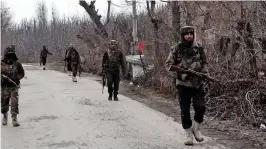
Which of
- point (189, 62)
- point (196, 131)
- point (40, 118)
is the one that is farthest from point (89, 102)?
point (189, 62)

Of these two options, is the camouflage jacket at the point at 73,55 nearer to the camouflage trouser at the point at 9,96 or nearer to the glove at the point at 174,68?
the camouflage trouser at the point at 9,96

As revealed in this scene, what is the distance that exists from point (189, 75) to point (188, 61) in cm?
24

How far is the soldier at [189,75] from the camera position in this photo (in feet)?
22.5

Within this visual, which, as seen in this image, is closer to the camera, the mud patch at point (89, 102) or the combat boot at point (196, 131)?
the combat boot at point (196, 131)

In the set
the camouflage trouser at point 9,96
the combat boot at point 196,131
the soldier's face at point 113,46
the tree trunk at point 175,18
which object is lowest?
the combat boot at point 196,131

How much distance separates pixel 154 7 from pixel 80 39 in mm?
11201

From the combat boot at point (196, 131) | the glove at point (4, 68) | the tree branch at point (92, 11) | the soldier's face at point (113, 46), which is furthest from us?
the tree branch at point (92, 11)

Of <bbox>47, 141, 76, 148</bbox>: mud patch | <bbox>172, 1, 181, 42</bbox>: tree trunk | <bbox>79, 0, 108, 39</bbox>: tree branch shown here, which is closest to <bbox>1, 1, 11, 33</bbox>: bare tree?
<bbox>79, 0, 108, 39</bbox>: tree branch

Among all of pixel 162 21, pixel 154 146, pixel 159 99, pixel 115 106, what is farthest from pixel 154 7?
pixel 154 146

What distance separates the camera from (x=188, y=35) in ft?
22.3

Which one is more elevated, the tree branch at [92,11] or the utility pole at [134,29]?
the tree branch at [92,11]

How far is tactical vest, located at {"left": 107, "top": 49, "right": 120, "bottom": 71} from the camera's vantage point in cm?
1327

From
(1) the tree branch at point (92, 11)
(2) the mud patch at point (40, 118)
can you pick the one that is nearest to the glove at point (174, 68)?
(2) the mud patch at point (40, 118)

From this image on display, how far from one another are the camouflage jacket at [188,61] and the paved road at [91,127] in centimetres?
105
